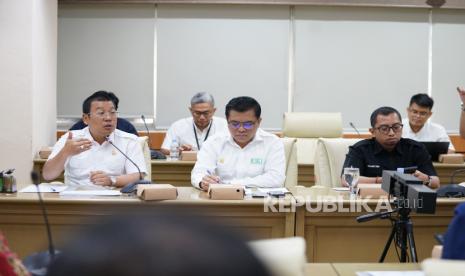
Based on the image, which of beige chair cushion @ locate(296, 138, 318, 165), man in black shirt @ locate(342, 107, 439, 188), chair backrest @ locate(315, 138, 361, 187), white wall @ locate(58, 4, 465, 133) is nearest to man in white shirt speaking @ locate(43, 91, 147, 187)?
chair backrest @ locate(315, 138, 361, 187)

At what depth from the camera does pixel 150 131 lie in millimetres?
6332

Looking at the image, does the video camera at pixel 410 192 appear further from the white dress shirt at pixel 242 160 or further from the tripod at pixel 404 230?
the white dress shirt at pixel 242 160

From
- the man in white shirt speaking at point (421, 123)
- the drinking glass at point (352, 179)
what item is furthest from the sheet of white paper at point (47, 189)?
Result: the man in white shirt speaking at point (421, 123)

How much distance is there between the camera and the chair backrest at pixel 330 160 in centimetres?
371

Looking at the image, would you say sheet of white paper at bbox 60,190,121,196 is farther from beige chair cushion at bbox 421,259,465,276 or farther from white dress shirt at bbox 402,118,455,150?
white dress shirt at bbox 402,118,455,150

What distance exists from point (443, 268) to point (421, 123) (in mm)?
3993

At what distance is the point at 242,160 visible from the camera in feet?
11.5

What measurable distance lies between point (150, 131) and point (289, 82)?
65.8 inches

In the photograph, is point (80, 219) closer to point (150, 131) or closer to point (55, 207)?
point (55, 207)

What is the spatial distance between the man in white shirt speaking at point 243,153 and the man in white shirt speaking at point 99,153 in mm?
409

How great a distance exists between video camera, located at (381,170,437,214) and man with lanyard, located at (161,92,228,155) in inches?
111

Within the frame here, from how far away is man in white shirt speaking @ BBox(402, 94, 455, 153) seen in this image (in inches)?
192

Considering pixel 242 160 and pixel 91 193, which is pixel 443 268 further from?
pixel 242 160

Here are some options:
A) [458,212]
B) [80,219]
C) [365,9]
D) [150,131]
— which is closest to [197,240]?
[458,212]
